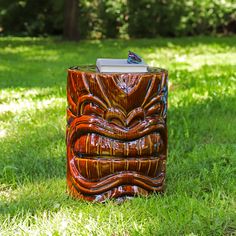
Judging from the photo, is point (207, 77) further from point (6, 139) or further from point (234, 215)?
point (234, 215)

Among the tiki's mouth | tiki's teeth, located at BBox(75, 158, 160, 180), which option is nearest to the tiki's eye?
the tiki's mouth

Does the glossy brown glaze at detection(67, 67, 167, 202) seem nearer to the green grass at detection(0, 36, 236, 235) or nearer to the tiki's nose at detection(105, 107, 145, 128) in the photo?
the tiki's nose at detection(105, 107, 145, 128)

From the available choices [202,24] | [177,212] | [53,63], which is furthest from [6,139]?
[202,24]

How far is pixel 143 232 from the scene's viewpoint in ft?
8.10

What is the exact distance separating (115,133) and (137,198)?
1.13 feet

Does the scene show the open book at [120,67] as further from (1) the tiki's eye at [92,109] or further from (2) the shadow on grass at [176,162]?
(2) the shadow on grass at [176,162]

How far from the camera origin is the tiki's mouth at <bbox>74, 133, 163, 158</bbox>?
2.85m

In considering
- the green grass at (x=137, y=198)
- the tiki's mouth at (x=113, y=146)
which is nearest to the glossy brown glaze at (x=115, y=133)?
the tiki's mouth at (x=113, y=146)

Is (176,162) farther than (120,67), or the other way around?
(176,162)

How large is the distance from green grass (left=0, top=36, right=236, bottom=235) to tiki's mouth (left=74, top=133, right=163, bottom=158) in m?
0.24

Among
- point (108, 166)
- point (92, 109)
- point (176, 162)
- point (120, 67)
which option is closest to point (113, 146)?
point (108, 166)

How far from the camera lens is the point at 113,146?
112 inches

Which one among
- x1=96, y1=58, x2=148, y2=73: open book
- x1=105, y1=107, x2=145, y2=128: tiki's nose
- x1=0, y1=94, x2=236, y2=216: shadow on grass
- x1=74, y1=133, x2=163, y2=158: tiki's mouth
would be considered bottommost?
x1=0, y1=94, x2=236, y2=216: shadow on grass

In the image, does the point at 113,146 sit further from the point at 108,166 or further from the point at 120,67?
the point at 120,67
